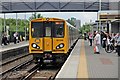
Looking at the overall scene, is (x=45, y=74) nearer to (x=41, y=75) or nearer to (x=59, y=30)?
(x=41, y=75)

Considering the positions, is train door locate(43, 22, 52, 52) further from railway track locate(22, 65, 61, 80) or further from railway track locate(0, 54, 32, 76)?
railway track locate(0, 54, 32, 76)

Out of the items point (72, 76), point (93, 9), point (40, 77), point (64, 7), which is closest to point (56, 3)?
point (64, 7)

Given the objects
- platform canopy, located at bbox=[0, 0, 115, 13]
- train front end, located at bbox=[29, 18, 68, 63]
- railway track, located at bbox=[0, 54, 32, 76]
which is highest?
platform canopy, located at bbox=[0, 0, 115, 13]

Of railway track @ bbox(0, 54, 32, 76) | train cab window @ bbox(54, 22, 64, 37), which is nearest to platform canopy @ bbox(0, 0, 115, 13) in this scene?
railway track @ bbox(0, 54, 32, 76)

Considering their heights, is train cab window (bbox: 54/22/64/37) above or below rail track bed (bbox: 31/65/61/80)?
above

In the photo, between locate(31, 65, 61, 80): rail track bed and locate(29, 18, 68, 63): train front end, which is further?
locate(29, 18, 68, 63): train front end

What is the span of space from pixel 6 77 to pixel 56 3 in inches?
1243

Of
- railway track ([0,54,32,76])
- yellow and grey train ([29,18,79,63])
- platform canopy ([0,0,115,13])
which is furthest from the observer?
platform canopy ([0,0,115,13])

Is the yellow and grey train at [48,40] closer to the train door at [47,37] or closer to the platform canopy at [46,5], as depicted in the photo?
the train door at [47,37]

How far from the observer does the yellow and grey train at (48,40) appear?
21.2m

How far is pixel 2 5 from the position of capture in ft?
163

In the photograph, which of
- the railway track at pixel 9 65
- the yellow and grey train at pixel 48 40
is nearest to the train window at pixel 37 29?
the yellow and grey train at pixel 48 40

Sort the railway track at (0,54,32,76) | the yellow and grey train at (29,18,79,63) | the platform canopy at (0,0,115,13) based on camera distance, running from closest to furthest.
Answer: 1. the railway track at (0,54,32,76)
2. the yellow and grey train at (29,18,79,63)
3. the platform canopy at (0,0,115,13)

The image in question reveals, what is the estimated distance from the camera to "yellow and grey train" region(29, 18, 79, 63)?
2125 cm
